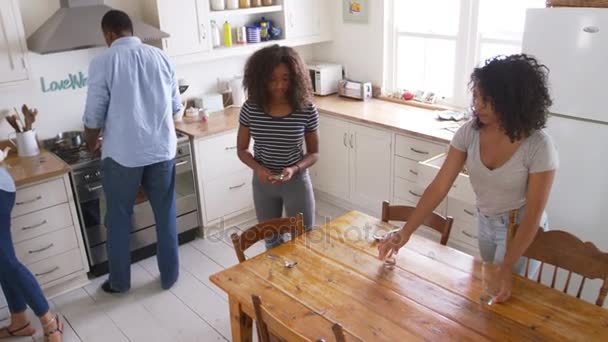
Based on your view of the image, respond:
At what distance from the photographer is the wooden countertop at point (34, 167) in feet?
9.51

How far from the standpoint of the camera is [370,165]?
392cm

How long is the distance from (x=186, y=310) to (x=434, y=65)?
255 centimetres

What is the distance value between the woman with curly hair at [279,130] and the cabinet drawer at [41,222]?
1235 mm

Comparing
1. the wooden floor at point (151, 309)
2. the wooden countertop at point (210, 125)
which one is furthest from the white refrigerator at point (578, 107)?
the wooden countertop at point (210, 125)

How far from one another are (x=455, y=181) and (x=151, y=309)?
1.92 metres

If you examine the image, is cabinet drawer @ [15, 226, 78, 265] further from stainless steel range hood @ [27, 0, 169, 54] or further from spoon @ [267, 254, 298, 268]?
spoon @ [267, 254, 298, 268]

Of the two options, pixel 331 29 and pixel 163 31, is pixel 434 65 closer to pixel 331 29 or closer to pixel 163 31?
pixel 331 29

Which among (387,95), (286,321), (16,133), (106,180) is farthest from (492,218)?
(16,133)

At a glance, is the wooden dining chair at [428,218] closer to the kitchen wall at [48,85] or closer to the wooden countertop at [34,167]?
the wooden countertop at [34,167]

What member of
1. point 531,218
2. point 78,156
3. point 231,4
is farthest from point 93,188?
point 531,218

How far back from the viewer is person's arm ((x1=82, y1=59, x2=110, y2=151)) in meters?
2.76

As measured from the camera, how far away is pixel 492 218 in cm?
212

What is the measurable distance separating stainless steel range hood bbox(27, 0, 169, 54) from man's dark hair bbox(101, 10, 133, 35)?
0.24 meters

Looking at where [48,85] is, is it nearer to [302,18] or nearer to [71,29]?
[71,29]
